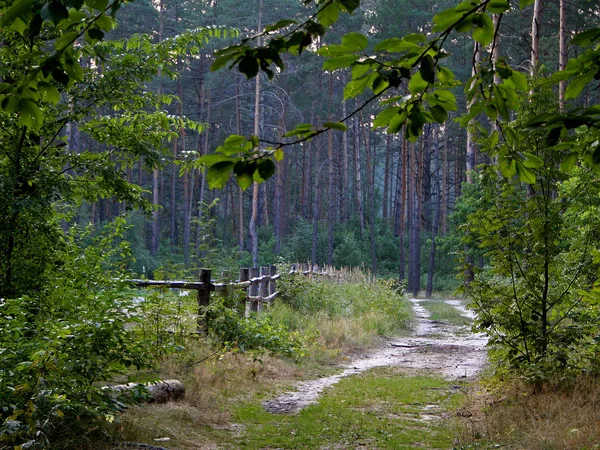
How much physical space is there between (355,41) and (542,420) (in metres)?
5.09

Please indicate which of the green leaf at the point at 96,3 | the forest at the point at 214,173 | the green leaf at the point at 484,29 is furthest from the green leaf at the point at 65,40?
the green leaf at the point at 484,29

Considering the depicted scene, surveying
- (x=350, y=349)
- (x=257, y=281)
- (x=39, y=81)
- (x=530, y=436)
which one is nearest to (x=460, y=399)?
(x=530, y=436)

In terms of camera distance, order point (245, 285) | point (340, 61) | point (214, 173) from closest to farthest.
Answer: point (214, 173)
point (340, 61)
point (245, 285)

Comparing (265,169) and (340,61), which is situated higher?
(340,61)

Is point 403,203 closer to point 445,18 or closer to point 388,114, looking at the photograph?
point 388,114

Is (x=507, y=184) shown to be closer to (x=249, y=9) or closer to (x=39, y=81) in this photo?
(x=39, y=81)

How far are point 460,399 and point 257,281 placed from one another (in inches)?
240

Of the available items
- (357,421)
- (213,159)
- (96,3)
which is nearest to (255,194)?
(357,421)

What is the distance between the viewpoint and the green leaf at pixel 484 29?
2.22m

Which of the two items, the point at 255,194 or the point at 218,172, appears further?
the point at 255,194

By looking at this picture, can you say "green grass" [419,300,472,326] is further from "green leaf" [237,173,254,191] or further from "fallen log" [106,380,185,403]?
"green leaf" [237,173,254,191]

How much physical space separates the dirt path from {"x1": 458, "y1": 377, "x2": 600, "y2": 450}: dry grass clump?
2.20 m

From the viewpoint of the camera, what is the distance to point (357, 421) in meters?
7.06

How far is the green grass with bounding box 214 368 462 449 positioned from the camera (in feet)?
20.1
